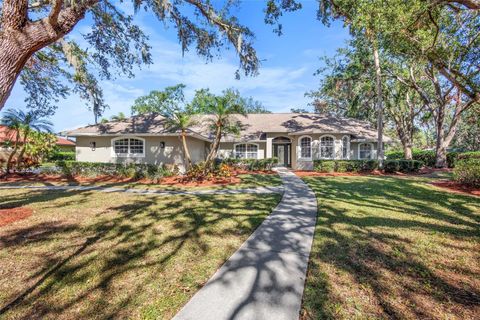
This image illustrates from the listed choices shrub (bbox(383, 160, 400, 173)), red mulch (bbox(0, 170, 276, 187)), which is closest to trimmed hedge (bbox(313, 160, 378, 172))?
shrub (bbox(383, 160, 400, 173))

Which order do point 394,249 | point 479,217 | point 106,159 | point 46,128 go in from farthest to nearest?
point 106,159 → point 46,128 → point 479,217 → point 394,249

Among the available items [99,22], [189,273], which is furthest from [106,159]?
[189,273]

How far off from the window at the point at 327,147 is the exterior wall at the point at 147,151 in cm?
1126

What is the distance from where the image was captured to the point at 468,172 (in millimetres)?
11195

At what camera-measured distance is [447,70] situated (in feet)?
42.1

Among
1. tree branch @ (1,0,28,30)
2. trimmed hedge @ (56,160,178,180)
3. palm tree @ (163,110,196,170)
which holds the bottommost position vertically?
trimmed hedge @ (56,160,178,180)

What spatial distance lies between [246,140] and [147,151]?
378 inches

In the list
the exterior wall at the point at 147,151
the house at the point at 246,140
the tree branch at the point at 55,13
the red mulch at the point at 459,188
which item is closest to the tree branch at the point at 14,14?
the tree branch at the point at 55,13

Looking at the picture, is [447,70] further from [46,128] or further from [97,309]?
[46,128]

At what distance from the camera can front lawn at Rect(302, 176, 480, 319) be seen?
9.71 ft

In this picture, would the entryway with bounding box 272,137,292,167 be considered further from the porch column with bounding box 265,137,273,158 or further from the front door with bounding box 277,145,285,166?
the porch column with bounding box 265,137,273,158

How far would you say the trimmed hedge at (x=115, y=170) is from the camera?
14977 millimetres

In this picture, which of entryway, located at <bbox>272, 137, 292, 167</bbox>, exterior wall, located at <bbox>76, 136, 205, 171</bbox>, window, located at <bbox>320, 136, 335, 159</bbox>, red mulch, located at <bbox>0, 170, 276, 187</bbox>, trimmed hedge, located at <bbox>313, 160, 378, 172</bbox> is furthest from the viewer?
entryway, located at <bbox>272, 137, 292, 167</bbox>

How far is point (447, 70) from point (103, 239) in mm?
17157
